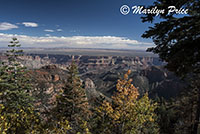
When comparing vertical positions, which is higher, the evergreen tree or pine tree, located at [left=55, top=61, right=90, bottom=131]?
the evergreen tree

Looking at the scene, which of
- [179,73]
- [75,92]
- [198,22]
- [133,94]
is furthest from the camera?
[75,92]

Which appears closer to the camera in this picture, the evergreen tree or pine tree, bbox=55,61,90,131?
the evergreen tree

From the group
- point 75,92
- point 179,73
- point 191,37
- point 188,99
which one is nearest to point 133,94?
point 179,73

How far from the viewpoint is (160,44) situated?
8.00 m

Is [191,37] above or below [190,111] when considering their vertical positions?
above

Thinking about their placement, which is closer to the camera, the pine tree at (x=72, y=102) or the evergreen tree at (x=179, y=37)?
the evergreen tree at (x=179, y=37)

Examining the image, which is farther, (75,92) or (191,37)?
(75,92)

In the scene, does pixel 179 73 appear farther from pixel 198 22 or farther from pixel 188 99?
pixel 188 99

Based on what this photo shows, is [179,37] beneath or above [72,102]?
above

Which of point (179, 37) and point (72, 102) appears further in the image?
point (72, 102)

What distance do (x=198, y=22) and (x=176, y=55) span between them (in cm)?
177

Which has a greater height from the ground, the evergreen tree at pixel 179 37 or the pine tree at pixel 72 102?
the evergreen tree at pixel 179 37

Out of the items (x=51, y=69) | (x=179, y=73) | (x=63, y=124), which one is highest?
(x=179, y=73)

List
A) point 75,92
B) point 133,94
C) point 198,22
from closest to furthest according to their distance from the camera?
point 198,22, point 133,94, point 75,92
